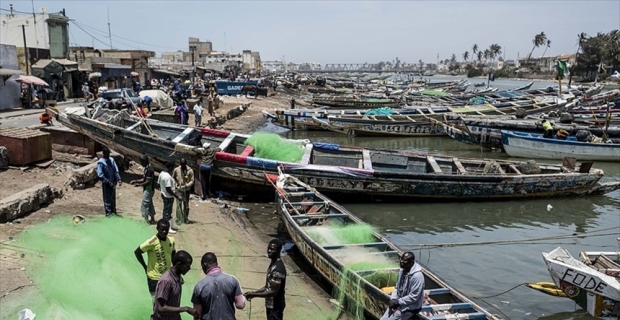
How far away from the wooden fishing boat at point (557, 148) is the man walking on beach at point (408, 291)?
18522 mm

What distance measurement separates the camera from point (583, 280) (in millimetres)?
7582

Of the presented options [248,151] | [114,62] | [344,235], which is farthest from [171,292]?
[114,62]

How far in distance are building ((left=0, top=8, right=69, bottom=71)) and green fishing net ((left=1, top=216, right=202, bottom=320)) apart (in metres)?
30.5

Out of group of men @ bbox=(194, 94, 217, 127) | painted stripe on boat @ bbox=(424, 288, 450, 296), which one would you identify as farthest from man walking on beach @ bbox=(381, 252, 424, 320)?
group of men @ bbox=(194, 94, 217, 127)

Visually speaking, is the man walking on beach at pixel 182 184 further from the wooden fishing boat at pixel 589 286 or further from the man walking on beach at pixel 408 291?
the wooden fishing boat at pixel 589 286

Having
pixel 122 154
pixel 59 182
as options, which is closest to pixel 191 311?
pixel 59 182

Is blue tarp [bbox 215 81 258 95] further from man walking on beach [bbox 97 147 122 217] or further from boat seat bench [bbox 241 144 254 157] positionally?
man walking on beach [bbox 97 147 122 217]

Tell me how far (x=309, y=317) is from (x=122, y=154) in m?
9.56

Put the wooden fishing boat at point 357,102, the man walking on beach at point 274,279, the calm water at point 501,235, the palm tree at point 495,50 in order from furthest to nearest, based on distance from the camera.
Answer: the palm tree at point 495,50 → the wooden fishing boat at point 357,102 → the calm water at point 501,235 → the man walking on beach at point 274,279

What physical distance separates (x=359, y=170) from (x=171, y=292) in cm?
957

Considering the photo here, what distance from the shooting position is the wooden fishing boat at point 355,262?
680cm

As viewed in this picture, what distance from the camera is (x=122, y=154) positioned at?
14.8 metres

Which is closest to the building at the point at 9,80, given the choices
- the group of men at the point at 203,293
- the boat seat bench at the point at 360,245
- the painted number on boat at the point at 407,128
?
the painted number on boat at the point at 407,128

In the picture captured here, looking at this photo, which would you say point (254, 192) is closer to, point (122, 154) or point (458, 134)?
point (122, 154)
